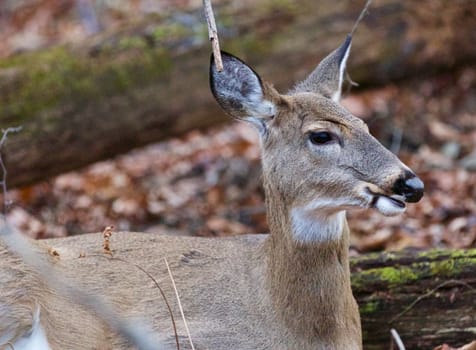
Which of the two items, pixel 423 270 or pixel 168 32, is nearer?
pixel 423 270

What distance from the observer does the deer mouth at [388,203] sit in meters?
4.30

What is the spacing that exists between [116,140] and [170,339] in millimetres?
3426

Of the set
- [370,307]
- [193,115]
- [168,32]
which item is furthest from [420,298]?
[168,32]

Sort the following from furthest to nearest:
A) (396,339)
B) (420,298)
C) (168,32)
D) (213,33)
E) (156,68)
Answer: (168,32) < (156,68) < (420,298) < (396,339) < (213,33)

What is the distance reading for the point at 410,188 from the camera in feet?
13.9

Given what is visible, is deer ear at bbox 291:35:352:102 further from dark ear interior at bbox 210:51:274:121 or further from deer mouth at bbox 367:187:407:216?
deer mouth at bbox 367:187:407:216

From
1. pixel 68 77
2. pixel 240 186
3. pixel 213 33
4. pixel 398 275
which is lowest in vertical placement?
pixel 240 186

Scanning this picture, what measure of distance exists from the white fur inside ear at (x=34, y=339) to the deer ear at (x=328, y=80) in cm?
201

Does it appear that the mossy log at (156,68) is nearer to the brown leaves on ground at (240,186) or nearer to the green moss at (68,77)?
the green moss at (68,77)

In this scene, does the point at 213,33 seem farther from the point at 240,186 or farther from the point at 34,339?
the point at 240,186

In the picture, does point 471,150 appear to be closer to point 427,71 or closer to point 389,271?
point 427,71

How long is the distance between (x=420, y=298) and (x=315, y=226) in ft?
4.07

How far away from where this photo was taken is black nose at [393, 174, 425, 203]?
166 inches

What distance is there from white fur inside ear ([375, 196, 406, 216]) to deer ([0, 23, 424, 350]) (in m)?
0.12
